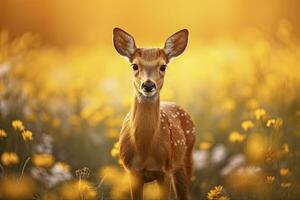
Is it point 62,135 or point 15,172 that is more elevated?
point 62,135

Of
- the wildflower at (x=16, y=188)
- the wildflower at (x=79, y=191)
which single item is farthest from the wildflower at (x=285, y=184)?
the wildflower at (x=16, y=188)

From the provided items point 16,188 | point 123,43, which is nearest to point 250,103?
point 123,43

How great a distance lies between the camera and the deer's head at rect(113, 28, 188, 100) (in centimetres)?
751

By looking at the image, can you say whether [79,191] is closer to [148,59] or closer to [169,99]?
[148,59]

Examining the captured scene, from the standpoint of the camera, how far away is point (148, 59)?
7727 millimetres

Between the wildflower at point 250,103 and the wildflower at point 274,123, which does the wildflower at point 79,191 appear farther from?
the wildflower at point 250,103

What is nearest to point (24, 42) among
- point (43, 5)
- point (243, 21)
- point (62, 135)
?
point (62, 135)

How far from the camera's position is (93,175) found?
30.7 ft

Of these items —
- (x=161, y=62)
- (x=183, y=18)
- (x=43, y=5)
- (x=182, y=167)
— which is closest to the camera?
(x=161, y=62)

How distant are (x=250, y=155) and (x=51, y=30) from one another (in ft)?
29.7

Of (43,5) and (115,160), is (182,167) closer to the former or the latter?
(115,160)

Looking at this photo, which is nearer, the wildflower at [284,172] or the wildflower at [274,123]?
the wildflower at [274,123]

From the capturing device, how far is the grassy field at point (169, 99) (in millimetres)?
8258

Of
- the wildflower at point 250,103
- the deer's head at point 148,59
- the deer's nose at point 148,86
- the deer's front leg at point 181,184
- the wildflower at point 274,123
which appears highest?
the wildflower at point 250,103
